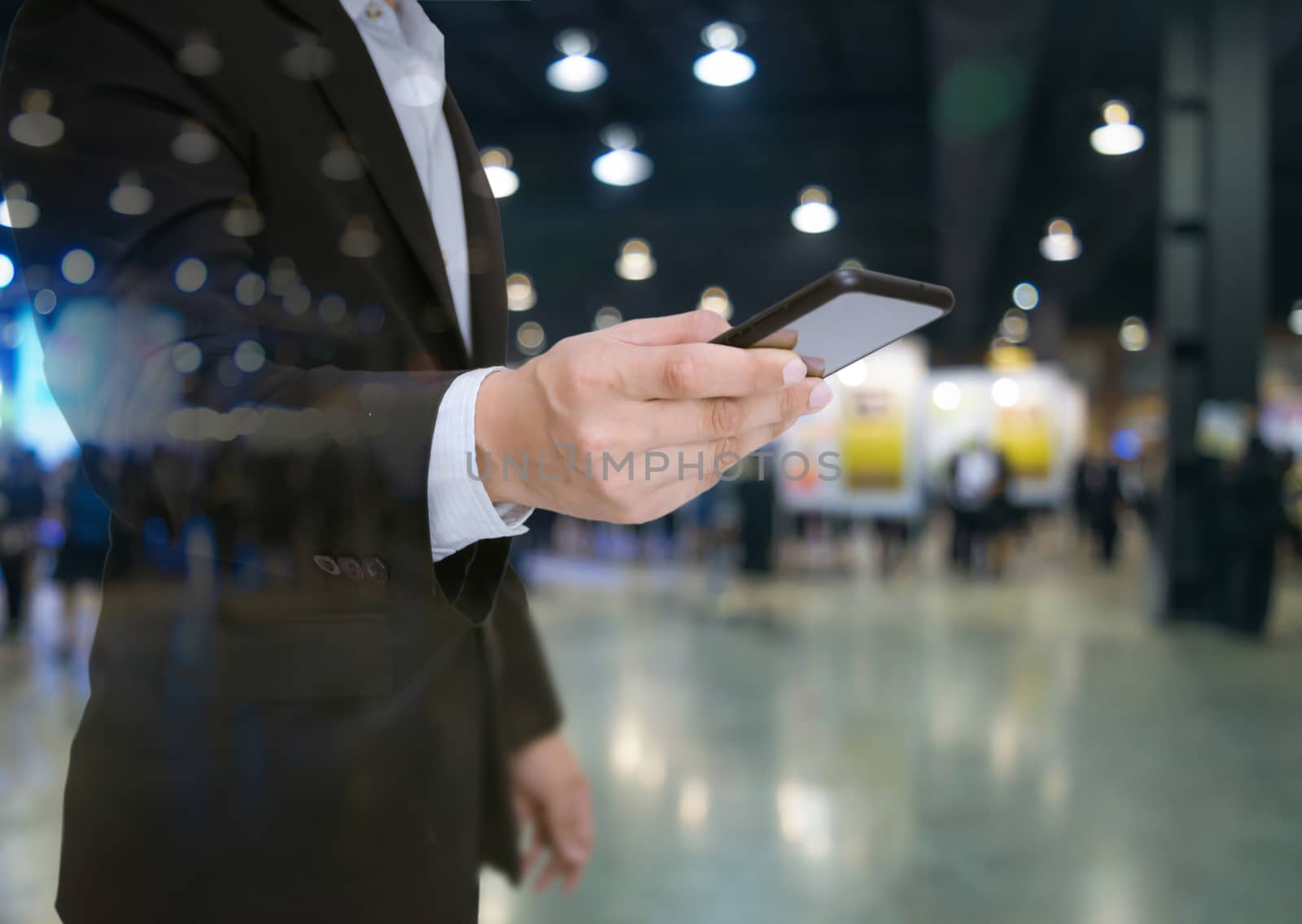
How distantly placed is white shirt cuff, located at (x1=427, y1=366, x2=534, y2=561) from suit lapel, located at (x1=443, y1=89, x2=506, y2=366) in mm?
172

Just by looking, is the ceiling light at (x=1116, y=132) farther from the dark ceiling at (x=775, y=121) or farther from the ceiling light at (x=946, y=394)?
the ceiling light at (x=946, y=394)

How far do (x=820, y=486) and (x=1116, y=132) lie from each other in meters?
1.84

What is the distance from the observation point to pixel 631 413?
0.32 m

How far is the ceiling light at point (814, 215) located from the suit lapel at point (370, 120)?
560mm

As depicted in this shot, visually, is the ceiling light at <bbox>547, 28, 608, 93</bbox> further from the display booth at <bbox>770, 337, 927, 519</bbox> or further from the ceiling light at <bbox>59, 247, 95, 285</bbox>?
the ceiling light at <bbox>59, 247, 95, 285</bbox>

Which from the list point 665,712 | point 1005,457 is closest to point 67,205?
point 665,712

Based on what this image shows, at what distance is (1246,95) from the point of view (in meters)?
5.34

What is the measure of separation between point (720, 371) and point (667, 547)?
6787 millimetres

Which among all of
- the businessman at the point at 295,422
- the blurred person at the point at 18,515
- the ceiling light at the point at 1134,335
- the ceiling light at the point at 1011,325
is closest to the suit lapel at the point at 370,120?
the businessman at the point at 295,422

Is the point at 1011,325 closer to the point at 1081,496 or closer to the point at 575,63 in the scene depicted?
the point at 1081,496

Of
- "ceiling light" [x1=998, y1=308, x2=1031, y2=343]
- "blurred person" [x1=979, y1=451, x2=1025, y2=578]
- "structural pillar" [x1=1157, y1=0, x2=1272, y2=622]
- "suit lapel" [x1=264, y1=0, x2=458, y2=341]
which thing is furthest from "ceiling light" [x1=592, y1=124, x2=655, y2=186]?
"ceiling light" [x1=998, y1=308, x2=1031, y2=343]

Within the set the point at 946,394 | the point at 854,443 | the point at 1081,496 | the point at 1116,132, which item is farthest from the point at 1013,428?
the point at 854,443

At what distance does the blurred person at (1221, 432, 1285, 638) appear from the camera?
4.91 meters

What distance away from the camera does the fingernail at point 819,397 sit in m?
0.35
